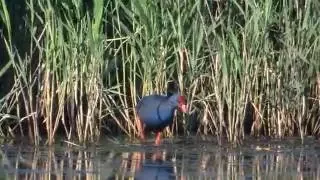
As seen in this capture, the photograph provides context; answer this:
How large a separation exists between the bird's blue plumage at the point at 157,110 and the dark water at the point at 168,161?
235mm

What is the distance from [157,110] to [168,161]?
0.94 meters

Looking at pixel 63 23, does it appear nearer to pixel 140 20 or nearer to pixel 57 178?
pixel 140 20

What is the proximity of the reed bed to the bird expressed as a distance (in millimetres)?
282

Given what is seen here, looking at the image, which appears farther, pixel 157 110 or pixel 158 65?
pixel 158 65

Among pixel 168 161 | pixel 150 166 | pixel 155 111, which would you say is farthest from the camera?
pixel 155 111

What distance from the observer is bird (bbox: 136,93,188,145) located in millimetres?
10680

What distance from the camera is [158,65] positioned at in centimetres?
1095

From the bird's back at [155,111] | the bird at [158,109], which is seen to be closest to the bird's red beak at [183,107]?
the bird at [158,109]

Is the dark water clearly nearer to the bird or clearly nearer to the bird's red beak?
the bird

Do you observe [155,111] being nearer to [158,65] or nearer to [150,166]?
[158,65]

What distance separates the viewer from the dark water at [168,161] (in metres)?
9.05

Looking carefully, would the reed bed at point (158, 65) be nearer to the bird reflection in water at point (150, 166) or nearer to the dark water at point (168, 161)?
the dark water at point (168, 161)

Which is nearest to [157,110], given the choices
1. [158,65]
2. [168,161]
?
[158,65]

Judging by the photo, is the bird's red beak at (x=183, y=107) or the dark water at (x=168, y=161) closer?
Result: the dark water at (x=168, y=161)
